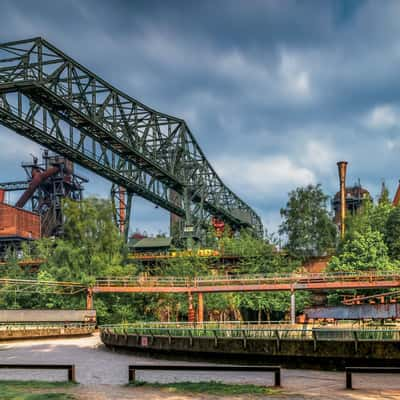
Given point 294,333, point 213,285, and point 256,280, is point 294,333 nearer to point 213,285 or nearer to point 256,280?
point 256,280

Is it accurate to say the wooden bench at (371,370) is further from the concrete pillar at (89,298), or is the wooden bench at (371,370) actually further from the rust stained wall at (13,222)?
the rust stained wall at (13,222)

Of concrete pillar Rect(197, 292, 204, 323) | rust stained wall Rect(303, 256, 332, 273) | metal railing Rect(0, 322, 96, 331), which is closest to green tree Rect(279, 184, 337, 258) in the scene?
rust stained wall Rect(303, 256, 332, 273)

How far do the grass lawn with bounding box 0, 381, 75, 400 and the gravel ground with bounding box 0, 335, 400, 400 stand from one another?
1.90 ft

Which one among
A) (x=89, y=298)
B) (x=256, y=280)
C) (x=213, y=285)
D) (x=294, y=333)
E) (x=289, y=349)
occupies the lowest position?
(x=289, y=349)

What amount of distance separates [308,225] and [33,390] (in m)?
72.0

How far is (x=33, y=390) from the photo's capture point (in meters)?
16.8

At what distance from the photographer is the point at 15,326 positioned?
150 ft

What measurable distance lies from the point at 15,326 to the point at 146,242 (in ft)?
208

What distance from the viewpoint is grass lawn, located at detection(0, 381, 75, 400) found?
602 inches

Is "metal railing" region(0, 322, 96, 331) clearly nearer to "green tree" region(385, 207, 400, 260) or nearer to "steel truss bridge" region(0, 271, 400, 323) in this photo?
"steel truss bridge" region(0, 271, 400, 323)

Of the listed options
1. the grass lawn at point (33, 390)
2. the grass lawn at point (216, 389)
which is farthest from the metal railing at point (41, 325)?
the grass lawn at point (216, 389)

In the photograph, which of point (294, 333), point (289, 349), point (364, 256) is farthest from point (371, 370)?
point (364, 256)

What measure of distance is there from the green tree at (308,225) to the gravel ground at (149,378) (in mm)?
52627

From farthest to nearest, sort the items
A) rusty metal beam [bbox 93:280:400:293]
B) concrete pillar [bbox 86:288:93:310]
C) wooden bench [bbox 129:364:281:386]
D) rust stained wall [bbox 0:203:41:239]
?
rust stained wall [bbox 0:203:41:239], concrete pillar [bbox 86:288:93:310], rusty metal beam [bbox 93:280:400:293], wooden bench [bbox 129:364:281:386]
